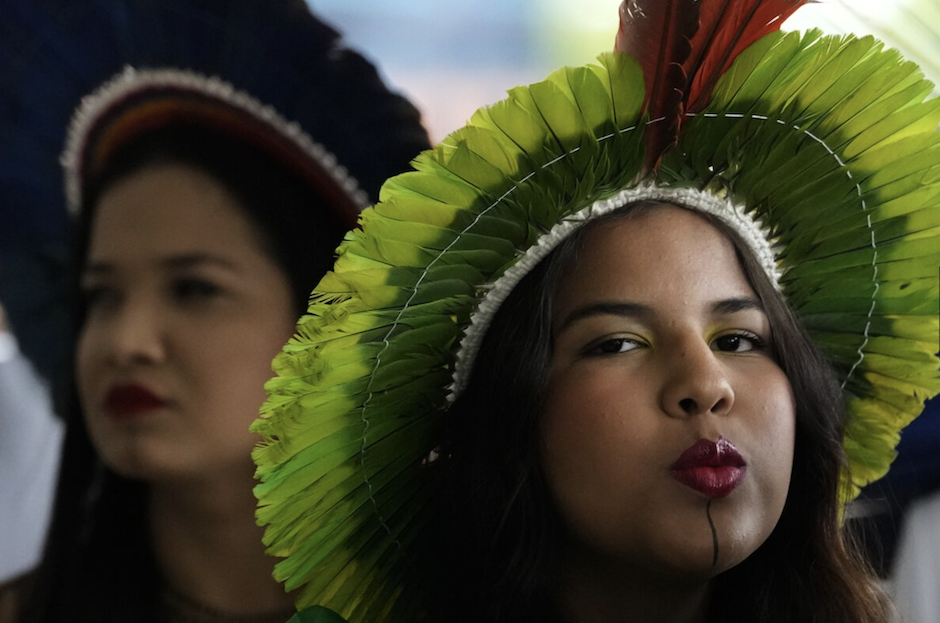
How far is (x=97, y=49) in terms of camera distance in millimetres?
871

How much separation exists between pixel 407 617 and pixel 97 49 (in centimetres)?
61

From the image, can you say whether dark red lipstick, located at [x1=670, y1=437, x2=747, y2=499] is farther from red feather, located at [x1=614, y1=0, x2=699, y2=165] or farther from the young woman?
the young woman

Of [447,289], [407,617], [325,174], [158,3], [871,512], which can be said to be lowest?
[407,617]

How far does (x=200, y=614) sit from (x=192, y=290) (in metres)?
0.33

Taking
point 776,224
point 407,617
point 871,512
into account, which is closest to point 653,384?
point 776,224

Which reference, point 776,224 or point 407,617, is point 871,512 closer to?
point 776,224

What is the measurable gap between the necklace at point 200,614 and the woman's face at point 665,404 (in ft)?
1.13

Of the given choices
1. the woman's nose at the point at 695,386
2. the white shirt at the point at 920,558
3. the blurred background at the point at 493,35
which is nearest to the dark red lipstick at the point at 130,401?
the blurred background at the point at 493,35

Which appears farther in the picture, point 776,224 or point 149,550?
point 149,550

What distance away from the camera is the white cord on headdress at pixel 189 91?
2.83 ft

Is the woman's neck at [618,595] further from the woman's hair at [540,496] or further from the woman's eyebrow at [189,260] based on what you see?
the woman's eyebrow at [189,260]

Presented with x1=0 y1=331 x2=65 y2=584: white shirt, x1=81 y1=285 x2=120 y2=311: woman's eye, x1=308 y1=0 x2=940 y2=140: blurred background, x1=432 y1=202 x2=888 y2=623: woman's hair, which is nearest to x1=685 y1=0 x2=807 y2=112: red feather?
x1=432 y1=202 x2=888 y2=623: woman's hair

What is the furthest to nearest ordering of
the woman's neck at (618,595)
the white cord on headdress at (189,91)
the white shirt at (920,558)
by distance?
1. the white shirt at (920,558)
2. the white cord on headdress at (189,91)
3. the woman's neck at (618,595)

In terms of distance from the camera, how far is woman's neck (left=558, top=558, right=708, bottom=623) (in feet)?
2.46
